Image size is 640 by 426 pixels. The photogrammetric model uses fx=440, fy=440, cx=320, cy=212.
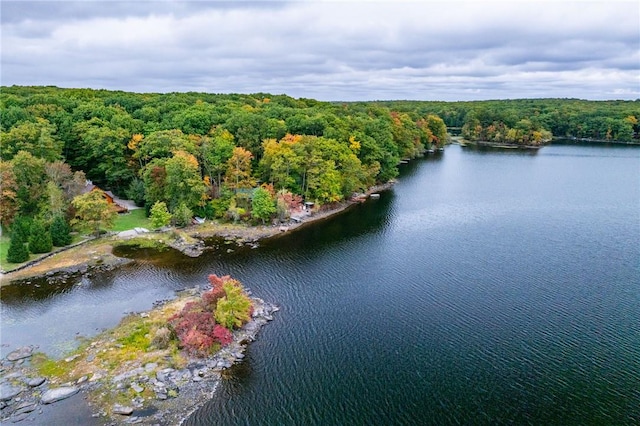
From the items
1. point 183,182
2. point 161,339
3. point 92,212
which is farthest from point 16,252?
point 161,339

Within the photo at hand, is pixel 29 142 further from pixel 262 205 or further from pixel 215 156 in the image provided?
pixel 262 205

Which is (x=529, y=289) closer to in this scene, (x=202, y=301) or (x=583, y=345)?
(x=583, y=345)

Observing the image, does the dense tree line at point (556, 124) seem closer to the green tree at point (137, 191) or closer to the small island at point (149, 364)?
the green tree at point (137, 191)

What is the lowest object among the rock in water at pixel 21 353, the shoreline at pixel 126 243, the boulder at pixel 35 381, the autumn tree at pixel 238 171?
the boulder at pixel 35 381

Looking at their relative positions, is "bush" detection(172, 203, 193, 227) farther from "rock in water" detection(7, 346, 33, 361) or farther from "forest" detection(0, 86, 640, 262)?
"rock in water" detection(7, 346, 33, 361)

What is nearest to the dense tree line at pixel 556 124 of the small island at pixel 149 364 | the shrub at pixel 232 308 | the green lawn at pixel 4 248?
the green lawn at pixel 4 248

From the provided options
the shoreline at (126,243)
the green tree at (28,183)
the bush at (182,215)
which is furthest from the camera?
the bush at (182,215)
